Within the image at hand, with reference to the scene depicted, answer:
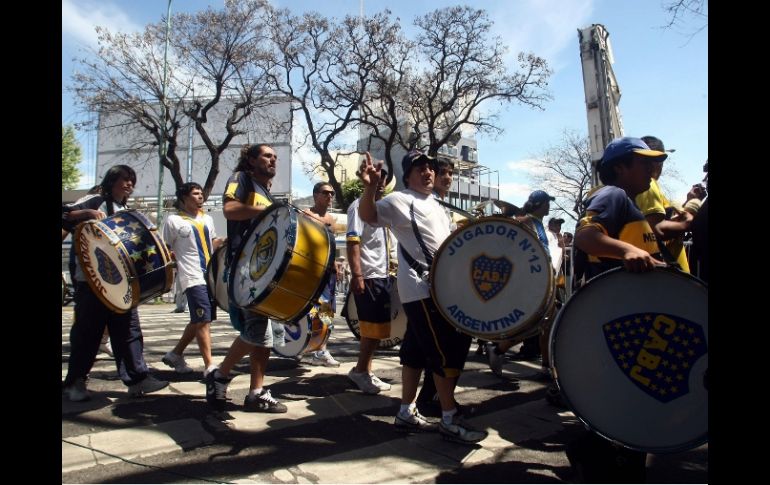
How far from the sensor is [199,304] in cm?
480

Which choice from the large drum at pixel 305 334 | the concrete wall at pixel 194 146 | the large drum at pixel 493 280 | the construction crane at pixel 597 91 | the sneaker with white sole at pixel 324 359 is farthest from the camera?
the concrete wall at pixel 194 146

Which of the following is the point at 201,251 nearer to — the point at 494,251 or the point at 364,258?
the point at 364,258

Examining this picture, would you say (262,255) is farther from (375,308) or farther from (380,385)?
(380,385)

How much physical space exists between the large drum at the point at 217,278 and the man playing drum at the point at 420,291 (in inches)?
81.0

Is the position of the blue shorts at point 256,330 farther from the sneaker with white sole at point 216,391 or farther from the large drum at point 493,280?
the large drum at point 493,280

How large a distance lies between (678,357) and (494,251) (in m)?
1.15

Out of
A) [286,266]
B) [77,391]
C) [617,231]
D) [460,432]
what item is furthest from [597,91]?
[77,391]

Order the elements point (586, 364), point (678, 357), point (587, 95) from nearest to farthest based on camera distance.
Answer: point (678, 357), point (586, 364), point (587, 95)

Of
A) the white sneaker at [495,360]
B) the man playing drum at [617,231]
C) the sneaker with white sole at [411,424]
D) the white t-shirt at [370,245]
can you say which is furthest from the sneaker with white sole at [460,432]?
the white sneaker at [495,360]

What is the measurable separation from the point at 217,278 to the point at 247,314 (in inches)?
65.5

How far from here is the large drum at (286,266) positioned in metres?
3.15

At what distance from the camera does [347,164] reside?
56.6 metres
